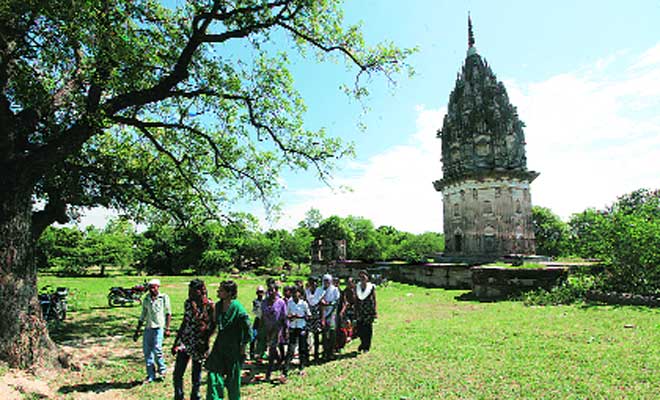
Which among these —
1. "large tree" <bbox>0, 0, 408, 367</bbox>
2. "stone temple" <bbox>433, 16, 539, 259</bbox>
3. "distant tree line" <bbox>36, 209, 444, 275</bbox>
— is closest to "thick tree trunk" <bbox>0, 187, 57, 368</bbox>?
"large tree" <bbox>0, 0, 408, 367</bbox>

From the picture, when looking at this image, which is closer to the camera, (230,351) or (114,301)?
(230,351)

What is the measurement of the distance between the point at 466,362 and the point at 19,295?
854 centimetres

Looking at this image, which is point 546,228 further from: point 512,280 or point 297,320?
point 297,320

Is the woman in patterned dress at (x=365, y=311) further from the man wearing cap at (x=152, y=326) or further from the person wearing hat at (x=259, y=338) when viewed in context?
the man wearing cap at (x=152, y=326)

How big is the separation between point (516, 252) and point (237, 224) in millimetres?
26894

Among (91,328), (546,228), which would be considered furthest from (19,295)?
(546,228)

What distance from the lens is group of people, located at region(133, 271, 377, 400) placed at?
476cm

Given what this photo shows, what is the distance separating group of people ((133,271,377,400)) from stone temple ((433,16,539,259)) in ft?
84.0

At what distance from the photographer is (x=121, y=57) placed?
24.7 feet

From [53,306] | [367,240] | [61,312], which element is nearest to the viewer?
[53,306]

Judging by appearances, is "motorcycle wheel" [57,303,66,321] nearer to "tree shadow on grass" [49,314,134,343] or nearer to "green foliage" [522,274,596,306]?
"tree shadow on grass" [49,314,134,343]

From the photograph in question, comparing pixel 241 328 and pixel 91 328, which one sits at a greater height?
pixel 241 328

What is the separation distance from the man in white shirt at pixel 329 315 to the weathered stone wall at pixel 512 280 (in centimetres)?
1009

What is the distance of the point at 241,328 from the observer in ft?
15.6
